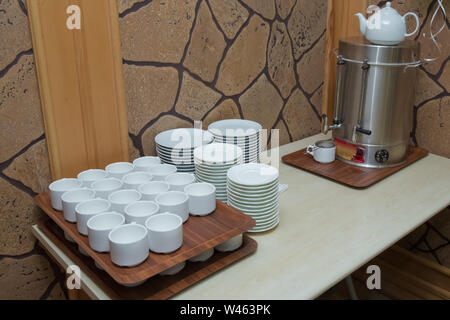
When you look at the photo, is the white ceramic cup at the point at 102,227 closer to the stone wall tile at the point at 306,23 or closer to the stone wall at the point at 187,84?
the stone wall at the point at 187,84

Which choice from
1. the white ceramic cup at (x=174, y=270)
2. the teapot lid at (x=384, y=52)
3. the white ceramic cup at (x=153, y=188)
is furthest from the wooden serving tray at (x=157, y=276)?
the teapot lid at (x=384, y=52)

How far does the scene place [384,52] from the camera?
1.45m

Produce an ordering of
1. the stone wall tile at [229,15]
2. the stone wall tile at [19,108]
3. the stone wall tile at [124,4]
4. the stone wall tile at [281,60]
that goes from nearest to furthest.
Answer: the stone wall tile at [19,108] → the stone wall tile at [124,4] → the stone wall tile at [229,15] → the stone wall tile at [281,60]

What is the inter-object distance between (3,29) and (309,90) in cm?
123

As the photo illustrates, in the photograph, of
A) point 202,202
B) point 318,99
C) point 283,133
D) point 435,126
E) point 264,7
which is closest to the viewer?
point 202,202

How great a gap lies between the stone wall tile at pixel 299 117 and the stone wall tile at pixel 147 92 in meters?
0.59

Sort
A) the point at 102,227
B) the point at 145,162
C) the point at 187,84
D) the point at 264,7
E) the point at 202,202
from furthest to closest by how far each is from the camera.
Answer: the point at 264,7 → the point at 187,84 → the point at 145,162 → the point at 202,202 → the point at 102,227

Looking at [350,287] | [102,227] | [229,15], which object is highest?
[229,15]

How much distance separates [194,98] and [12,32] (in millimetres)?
611

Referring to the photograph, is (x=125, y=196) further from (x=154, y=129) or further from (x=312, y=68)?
(x=312, y=68)

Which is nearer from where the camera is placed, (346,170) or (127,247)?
(127,247)

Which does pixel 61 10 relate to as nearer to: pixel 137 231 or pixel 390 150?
pixel 137 231

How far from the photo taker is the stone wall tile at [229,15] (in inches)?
59.1

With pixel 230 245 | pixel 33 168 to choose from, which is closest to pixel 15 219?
pixel 33 168
